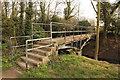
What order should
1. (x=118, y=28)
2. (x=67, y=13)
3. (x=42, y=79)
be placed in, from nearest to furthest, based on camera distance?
1. (x=42, y=79)
2. (x=118, y=28)
3. (x=67, y=13)

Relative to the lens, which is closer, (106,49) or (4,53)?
(4,53)

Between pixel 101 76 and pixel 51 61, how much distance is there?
218 centimetres

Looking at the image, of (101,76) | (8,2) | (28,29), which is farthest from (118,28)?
(8,2)

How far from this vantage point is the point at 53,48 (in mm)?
4289

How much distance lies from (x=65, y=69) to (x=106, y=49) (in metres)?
9.96

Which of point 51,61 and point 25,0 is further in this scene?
point 25,0

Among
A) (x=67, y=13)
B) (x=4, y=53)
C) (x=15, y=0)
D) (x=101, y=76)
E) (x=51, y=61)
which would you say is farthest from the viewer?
(x=67, y=13)

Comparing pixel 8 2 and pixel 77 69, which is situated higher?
pixel 8 2

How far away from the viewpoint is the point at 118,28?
429 inches

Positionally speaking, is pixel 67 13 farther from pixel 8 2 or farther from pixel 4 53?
pixel 4 53

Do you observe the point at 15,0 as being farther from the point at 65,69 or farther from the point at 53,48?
the point at 65,69

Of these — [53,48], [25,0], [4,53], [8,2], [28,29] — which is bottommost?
[4,53]

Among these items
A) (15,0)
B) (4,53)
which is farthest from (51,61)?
(15,0)

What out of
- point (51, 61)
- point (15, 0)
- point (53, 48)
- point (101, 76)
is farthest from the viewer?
point (15, 0)
